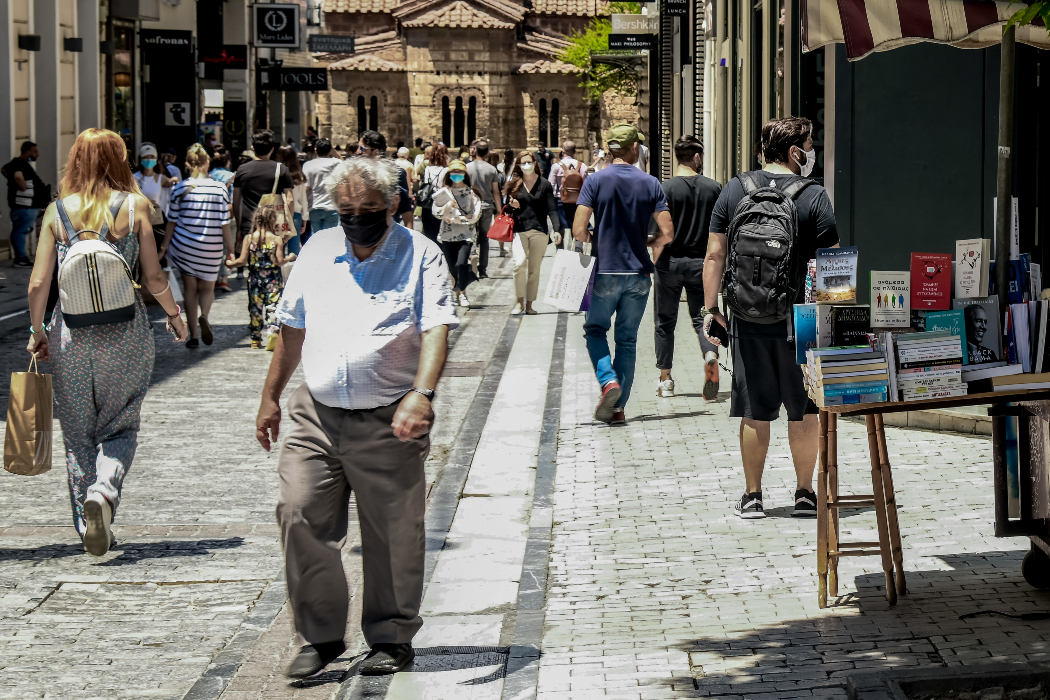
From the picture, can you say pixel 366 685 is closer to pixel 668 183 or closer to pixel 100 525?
pixel 100 525

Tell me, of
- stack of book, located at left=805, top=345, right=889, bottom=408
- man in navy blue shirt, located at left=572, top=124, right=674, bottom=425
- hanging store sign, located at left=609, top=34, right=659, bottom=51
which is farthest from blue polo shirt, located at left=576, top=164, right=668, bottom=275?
hanging store sign, located at left=609, top=34, right=659, bottom=51

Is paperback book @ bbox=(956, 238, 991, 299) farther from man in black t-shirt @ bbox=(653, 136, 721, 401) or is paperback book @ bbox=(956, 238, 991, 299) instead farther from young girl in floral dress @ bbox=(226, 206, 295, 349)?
young girl in floral dress @ bbox=(226, 206, 295, 349)

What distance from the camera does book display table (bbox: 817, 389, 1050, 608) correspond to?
548 centimetres

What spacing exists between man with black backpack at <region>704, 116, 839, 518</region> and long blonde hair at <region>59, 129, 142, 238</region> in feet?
9.13

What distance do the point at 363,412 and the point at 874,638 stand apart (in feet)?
6.25

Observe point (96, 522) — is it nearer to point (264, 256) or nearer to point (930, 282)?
point (930, 282)

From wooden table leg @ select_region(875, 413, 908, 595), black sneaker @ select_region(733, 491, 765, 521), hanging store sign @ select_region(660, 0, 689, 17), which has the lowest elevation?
black sneaker @ select_region(733, 491, 765, 521)

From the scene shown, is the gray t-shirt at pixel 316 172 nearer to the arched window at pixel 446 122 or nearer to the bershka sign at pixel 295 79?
the bershka sign at pixel 295 79

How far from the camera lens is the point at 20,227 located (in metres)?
22.1

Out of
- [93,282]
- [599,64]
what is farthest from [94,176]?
[599,64]

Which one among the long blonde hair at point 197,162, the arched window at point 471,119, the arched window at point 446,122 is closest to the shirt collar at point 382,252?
the long blonde hair at point 197,162

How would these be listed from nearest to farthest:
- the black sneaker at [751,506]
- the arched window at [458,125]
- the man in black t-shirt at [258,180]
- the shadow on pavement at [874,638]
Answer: the shadow on pavement at [874,638] → the black sneaker at [751,506] → the man in black t-shirt at [258,180] → the arched window at [458,125]

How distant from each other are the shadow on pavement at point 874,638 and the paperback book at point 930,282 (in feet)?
3.66

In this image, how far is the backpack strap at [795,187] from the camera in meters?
6.81
